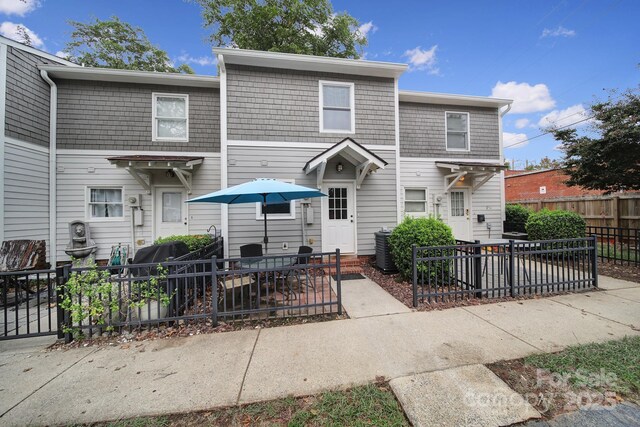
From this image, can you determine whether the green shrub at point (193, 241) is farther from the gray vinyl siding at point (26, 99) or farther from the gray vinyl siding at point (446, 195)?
the gray vinyl siding at point (446, 195)

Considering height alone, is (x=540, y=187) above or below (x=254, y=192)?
above

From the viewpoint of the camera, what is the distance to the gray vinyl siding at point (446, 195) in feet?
27.1

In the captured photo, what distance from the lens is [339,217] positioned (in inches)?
273

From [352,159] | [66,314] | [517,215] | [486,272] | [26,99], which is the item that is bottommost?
[66,314]

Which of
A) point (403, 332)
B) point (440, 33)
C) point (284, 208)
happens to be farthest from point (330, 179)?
point (440, 33)

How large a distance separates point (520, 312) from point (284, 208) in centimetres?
524

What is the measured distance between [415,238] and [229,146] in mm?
5076

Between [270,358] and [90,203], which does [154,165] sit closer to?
[90,203]

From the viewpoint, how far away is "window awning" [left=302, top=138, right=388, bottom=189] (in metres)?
5.92

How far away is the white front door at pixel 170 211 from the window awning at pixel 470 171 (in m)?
8.28

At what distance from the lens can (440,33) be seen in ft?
31.3

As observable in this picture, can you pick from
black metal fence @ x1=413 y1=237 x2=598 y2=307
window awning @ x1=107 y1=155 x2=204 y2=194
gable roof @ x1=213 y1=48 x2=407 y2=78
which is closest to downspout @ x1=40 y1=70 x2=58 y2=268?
window awning @ x1=107 y1=155 x2=204 y2=194

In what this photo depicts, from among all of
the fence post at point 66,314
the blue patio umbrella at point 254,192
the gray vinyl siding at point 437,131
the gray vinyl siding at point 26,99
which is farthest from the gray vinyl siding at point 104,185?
the gray vinyl siding at point 437,131

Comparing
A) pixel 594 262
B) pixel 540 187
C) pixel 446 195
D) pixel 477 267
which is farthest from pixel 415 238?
pixel 540 187
